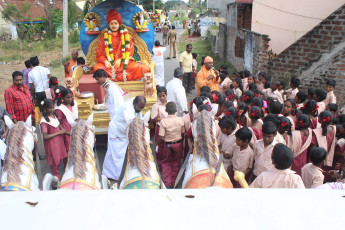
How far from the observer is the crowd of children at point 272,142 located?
3.14 m

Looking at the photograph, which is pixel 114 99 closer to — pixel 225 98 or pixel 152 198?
pixel 225 98

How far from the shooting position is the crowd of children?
3143mm

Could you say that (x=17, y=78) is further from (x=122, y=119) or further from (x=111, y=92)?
(x=122, y=119)

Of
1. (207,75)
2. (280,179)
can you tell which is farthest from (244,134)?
(207,75)

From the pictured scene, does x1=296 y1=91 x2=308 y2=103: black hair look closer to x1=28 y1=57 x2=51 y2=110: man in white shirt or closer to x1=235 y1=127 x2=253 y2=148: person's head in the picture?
x1=235 y1=127 x2=253 y2=148: person's head

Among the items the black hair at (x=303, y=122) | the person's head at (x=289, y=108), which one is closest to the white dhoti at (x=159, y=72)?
the person's head at (x=289, y=108)

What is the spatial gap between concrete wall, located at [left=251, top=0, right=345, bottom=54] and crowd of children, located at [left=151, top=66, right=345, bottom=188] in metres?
4.47

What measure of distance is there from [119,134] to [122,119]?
287mm

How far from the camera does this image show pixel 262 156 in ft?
12.3

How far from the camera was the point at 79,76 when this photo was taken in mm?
7730

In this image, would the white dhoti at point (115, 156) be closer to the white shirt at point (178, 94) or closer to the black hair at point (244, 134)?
the white shirt at point (178, 94)

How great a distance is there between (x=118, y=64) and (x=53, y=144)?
11.2ft

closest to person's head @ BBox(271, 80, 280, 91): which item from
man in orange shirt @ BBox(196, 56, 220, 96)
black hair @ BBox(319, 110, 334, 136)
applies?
man in orange shirt @ BBox(196, 56, 220, 96)

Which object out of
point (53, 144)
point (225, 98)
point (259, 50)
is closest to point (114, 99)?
point (53, 144)
